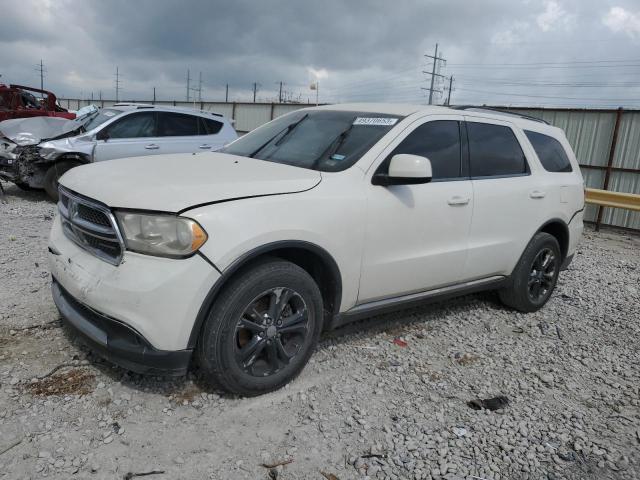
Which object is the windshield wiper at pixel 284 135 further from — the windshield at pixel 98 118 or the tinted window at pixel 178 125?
the windshield at pixel 98 118

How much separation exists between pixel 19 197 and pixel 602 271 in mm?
9304

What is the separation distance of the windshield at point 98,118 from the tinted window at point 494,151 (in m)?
6.65

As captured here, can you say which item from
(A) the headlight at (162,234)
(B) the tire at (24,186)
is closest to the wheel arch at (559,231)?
(A) the headlight at (162,234)

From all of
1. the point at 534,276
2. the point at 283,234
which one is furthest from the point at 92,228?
the point at 534,276

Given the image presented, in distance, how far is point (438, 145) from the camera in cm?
385

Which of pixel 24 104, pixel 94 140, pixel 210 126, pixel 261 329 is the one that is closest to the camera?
pixel 261 329

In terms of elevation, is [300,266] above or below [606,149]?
below

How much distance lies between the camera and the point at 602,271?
6859 mm

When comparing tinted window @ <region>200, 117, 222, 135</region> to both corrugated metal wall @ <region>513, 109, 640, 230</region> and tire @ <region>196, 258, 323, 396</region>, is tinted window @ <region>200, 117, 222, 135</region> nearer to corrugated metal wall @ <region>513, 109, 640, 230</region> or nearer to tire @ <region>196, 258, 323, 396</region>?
corrugated metal wall @ <region>513, 109, 640, 230</region>

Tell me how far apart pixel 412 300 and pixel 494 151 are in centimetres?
153

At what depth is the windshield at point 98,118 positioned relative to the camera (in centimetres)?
874

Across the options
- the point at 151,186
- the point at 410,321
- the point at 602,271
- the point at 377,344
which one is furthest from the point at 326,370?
the point at 602,271

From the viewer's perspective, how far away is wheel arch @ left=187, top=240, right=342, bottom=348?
2635 mm

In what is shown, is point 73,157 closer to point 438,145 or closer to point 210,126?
point 210,126
